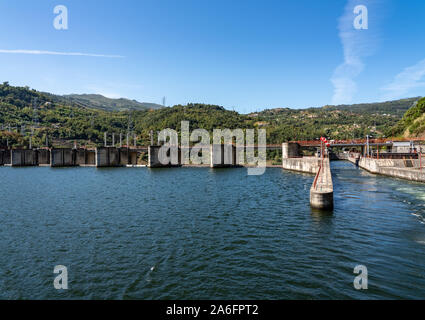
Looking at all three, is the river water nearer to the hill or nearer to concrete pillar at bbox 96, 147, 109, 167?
concrete pillar at bbox 96, 147, 109, 167

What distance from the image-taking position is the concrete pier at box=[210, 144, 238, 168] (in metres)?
88.0

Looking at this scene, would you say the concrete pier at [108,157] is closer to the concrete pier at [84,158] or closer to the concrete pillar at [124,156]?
the concrete pillar at [124,156]

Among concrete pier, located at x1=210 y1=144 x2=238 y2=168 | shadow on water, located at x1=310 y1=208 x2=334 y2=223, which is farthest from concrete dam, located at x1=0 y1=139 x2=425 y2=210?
shadow on water, located at x1=310 y1=208 x2=334 y2=223

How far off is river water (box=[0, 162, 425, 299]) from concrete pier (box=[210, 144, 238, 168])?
61548 mm

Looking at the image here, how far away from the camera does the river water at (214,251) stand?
412 inches

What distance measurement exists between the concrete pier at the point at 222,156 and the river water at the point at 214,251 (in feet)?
202

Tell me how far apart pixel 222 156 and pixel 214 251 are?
75.8m

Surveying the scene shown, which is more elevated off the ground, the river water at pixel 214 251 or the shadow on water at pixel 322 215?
the shadow on water at pixel 322 215

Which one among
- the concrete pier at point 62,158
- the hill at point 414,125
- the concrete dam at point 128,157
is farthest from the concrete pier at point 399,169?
the concrete pier at point 62,158

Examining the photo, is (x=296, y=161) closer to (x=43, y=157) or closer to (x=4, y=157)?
(x=43, y=157)

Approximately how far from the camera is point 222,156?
295ft

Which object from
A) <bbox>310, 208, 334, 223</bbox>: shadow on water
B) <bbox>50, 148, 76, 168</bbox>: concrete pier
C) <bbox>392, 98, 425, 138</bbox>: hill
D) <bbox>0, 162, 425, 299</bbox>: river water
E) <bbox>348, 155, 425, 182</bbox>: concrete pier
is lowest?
<bbox>0, 162, 425, 299</bbox>: river water
